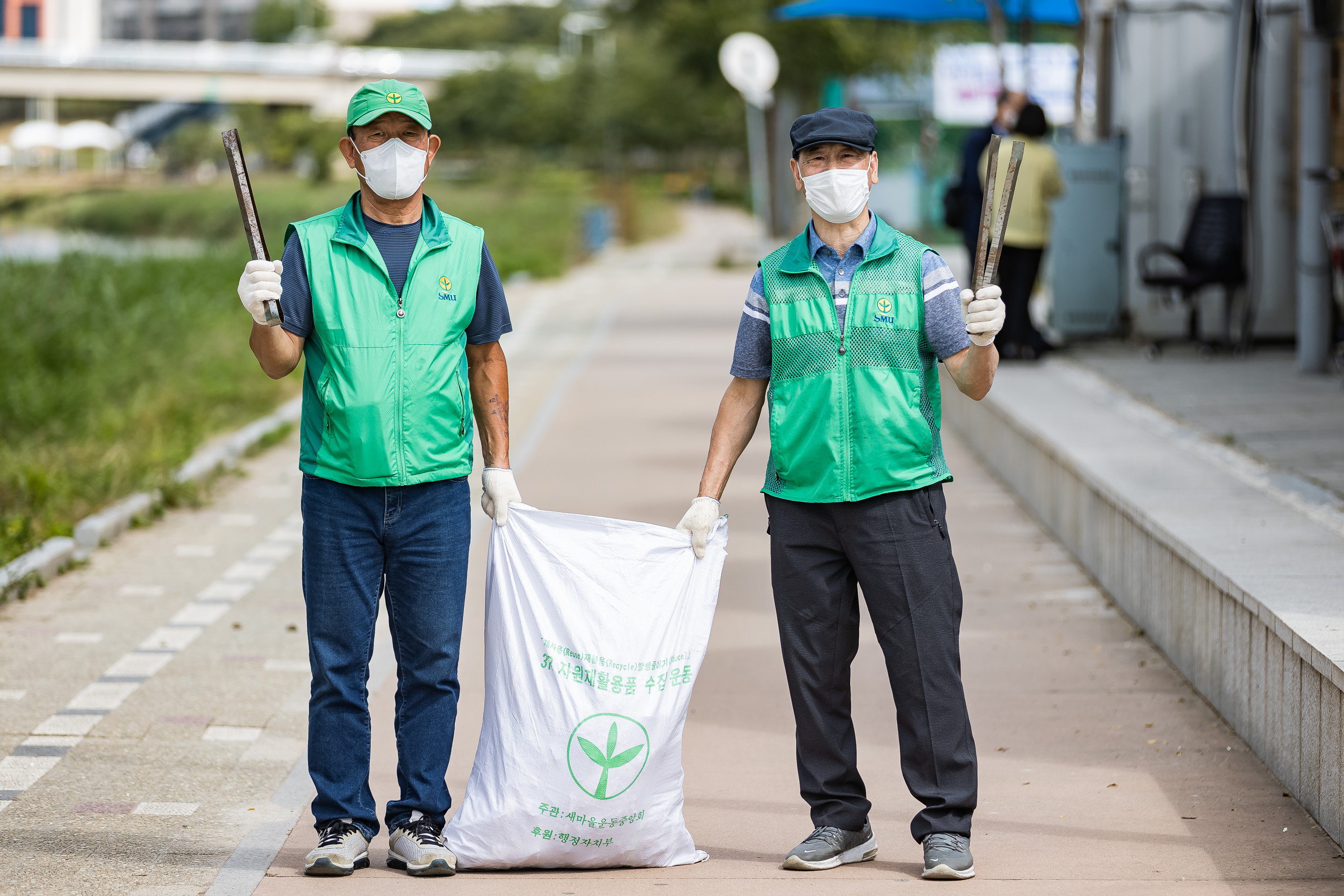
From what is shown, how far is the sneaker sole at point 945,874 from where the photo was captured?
4.23m

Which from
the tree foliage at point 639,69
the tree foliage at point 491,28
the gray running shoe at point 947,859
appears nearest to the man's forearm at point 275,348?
the gray running shoe at point 947,859

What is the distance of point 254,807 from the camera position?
5008 millimetres

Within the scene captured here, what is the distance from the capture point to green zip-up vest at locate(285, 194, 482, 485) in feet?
14.0

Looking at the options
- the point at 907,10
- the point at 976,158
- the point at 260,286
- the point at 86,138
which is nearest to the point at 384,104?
the point at 260,286

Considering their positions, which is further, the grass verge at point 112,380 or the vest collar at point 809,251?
the grass verge at point 112,380

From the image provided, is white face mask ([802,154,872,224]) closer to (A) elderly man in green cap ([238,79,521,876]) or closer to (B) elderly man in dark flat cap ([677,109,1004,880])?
(B) elderly man in dark flat cap ([677,109,1004,880])

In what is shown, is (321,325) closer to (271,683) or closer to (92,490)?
(271,683)

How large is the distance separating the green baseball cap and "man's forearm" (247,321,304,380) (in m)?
0.54

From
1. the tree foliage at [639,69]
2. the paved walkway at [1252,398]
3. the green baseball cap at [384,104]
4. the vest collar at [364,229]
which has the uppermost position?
the tree foliage at [639,69]

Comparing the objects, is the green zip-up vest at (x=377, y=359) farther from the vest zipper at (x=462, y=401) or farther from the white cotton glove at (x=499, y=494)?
the white cotton glove at (x=499, y=494)

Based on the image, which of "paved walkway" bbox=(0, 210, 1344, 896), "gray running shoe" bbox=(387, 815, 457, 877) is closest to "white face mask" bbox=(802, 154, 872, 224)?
"paved walkway" bbox=(0, 210, 1344, 896)

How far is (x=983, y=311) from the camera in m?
4.09

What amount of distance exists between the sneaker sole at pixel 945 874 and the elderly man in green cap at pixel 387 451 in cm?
117

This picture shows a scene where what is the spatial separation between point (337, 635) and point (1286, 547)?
3.33 m
